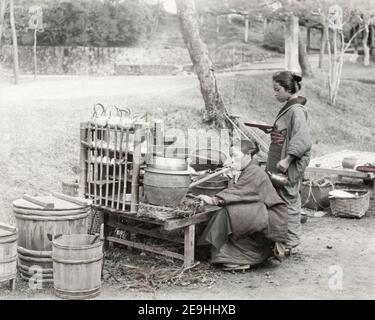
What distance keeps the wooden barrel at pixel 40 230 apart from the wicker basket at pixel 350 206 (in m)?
4.52

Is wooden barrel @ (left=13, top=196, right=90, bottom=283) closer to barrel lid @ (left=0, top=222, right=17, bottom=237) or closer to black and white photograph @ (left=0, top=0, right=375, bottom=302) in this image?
black and white photograph @ (left=0, top=0, right=375, bottom=302)

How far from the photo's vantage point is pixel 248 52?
35344mm

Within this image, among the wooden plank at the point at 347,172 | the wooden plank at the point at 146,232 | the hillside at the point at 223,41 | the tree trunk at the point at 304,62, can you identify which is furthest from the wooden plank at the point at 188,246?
the hillside at the point at 223,41

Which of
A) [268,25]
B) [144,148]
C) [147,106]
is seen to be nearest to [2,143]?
[147,106]

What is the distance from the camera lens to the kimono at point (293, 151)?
21.2ft

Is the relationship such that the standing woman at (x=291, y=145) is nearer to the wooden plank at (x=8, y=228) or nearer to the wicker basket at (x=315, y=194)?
the wicker basket at (x=315, y=194)

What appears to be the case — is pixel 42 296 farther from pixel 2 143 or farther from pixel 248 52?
pixel 248 52

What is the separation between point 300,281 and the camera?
600 cm

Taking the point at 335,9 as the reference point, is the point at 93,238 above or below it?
below

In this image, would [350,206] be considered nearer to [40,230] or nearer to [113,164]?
[113,164]

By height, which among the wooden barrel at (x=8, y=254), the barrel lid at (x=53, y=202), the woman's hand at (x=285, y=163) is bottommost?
the wooden barrel at (x=8, y=254)

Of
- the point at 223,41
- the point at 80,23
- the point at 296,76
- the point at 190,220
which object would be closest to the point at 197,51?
the point at 296,76

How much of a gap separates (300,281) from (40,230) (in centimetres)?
265
